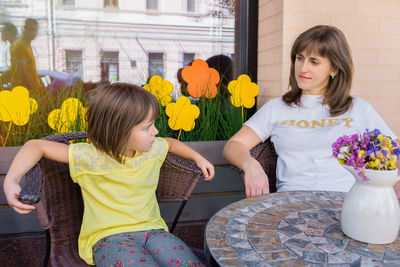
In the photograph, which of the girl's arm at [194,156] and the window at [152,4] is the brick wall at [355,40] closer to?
the window at [152,4]

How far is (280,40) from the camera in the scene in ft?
7.77

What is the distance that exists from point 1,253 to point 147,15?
2.10 metres

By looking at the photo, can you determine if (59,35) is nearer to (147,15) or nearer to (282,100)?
(147,15)

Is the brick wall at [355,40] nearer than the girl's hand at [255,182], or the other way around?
the girl's hand at [255,182]

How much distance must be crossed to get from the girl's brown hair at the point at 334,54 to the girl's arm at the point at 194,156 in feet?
1.88

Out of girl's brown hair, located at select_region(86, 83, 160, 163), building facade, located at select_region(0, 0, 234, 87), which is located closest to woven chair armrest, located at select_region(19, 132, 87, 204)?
girl's brown hair, located at select_region(86, 83, 160, 163)

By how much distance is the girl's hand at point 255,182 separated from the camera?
1.38 m

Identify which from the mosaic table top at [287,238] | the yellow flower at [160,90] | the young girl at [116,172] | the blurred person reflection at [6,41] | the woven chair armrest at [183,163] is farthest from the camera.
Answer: the blurred person reflection at [6,41]

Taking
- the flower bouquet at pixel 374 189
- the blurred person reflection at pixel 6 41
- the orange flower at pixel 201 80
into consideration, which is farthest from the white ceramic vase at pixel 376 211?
the blurred person reflection at pixel 6 41

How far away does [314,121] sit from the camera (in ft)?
5.54

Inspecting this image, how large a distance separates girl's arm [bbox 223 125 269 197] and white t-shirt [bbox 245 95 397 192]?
0.17 ft

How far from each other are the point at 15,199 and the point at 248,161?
0.88 metres

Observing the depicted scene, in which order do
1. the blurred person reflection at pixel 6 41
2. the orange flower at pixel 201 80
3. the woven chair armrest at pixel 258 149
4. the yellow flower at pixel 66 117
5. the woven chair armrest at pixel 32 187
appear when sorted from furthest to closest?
the blurred person reflection at pixel 6 41 → the orange flower at pixel 201 80 → the yellow flower at pixel 66 117 → the woven chair armrest at pixel 258 149 → the woven chair armrest at pixel 32 187

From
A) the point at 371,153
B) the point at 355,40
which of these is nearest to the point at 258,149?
the point at 371,153
